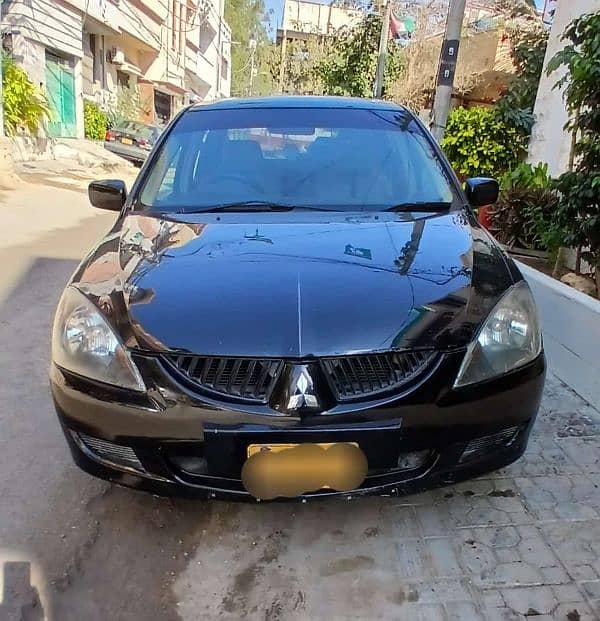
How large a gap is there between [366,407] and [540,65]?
9172 mm

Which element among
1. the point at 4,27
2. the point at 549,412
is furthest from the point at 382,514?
the point at 4,27

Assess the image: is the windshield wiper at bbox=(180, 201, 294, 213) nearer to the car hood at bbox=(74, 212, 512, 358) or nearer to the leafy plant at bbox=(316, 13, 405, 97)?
the car hood at bbox=(74, 212, 512, 358)

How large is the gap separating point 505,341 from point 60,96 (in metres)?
18.2

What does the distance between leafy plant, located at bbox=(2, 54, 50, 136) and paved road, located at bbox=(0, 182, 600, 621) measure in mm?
12070

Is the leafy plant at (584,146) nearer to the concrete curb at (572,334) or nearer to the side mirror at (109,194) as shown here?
the concrete curb at (572,334)

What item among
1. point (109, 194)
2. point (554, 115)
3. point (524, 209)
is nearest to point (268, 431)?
point (109, 194)

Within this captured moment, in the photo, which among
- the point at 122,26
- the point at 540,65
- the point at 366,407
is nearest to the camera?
the point at 366,407

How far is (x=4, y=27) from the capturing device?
1430 centimetres

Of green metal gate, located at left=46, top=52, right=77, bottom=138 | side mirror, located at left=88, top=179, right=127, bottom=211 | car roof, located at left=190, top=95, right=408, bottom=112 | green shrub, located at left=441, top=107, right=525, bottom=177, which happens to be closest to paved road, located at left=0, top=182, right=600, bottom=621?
side mirror, located at left=88, top=179, right=127, bottom=211

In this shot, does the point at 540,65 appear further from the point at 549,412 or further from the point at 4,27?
the point at 4,27

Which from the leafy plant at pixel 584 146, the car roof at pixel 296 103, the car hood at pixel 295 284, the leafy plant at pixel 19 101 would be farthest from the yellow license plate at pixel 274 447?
the leafy plant at pixel 19 101

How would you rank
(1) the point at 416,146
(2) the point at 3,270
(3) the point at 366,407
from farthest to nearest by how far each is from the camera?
(2) the point at 3,270 < (1) the point at 416,146 < (3) the point at 366,407

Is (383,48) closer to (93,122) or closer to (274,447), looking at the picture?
(93,122)

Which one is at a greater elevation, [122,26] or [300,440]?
[122,26]
